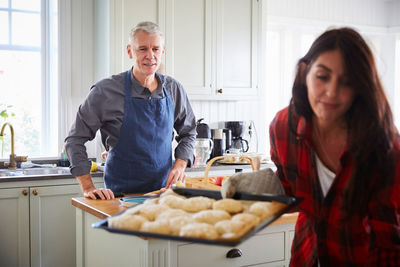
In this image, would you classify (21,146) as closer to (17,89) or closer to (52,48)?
(17,89)

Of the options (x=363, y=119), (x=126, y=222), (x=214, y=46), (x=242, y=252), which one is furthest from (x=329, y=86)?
(x=214, y=46)

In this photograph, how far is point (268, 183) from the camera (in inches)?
60.3

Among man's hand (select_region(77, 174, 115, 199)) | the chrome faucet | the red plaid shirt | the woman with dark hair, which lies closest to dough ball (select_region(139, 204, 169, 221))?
the woman with dark hair

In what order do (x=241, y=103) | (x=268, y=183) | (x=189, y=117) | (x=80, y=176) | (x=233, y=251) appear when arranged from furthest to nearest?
1. (x=241, y=103)
2. (x=189, y=117)
3. (x=80, y=176)
4. (x=233, y=251)
5. (x=268, y=183)

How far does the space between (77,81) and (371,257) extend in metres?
3.33

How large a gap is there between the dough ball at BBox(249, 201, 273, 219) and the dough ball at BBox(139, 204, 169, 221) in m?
0.25

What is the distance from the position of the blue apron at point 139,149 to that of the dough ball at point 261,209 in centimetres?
130

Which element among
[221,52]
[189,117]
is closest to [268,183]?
[189,117]

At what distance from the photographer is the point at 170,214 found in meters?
1.34

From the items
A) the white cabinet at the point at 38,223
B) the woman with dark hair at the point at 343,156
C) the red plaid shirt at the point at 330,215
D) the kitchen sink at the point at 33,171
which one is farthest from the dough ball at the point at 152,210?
the kitchen sink at the point at 33,171

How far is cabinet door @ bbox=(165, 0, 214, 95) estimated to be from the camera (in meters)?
4.20

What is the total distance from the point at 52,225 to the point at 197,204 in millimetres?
2377

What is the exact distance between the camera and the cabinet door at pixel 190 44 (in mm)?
4199

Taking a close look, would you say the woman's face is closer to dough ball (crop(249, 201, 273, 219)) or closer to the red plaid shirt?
the red plaid shirt
